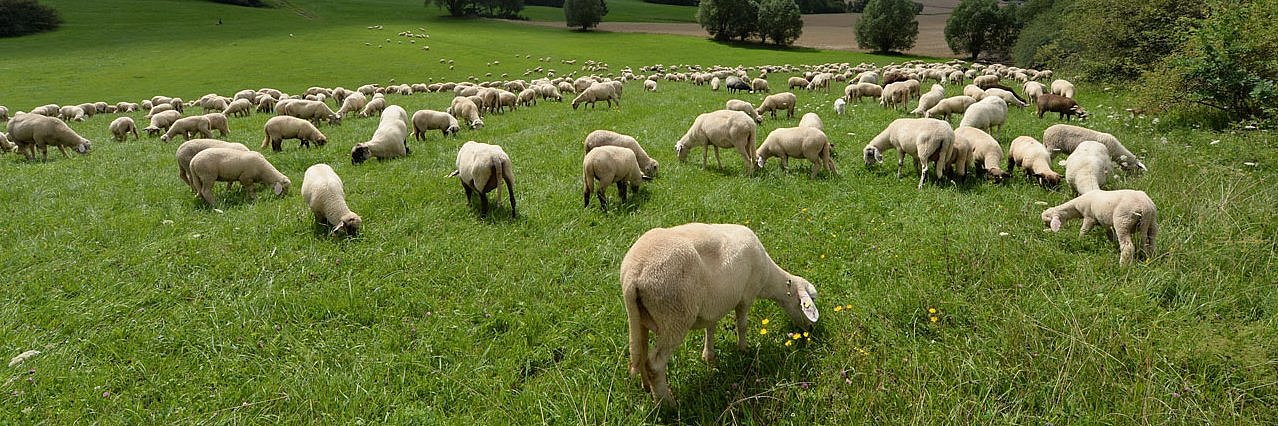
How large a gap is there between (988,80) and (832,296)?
2789 cm

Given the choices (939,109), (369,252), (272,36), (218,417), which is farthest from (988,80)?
(272,36)

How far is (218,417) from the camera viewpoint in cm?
403

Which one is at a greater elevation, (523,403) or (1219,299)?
(1219,299)

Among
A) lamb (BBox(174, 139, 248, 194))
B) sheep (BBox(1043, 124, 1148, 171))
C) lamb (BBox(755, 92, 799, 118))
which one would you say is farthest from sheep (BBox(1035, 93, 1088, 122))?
lamb (BBox(174, 139, 248, 194))

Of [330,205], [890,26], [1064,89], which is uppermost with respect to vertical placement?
[890,26]

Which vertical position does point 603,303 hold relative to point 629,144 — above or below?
below

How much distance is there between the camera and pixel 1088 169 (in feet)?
25.6

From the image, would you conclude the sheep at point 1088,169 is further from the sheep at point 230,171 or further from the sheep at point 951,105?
the sheep at point 230,171

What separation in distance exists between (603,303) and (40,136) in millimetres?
18677

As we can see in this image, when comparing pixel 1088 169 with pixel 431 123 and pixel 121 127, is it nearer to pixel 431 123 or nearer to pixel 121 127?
pixel 431 123

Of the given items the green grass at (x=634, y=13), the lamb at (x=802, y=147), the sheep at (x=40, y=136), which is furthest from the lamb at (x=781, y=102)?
the green grass at (x=634, y=13)

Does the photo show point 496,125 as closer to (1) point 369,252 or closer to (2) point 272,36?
(1) point 369,252

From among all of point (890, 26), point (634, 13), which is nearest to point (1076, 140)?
point (890, 26)

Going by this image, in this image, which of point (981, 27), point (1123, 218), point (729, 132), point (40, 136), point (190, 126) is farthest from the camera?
point (981, 27)
